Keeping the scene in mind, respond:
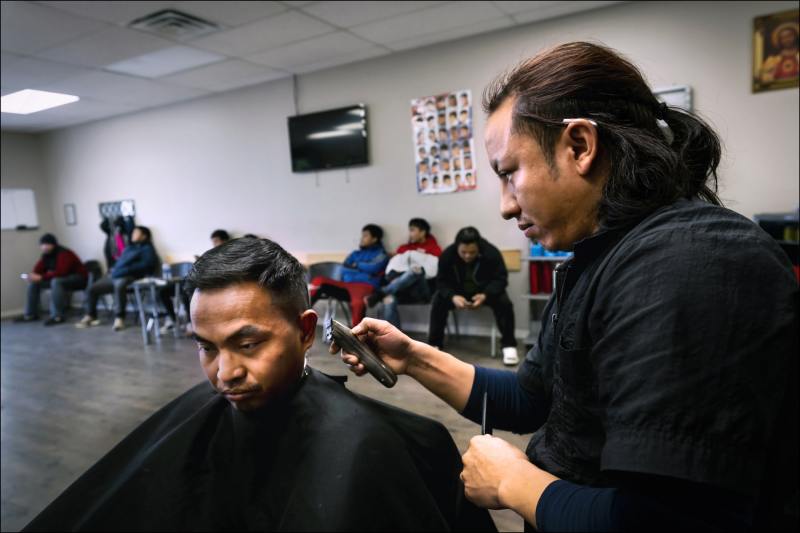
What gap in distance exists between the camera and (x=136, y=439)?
1.08 meters

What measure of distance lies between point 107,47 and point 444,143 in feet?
9.35

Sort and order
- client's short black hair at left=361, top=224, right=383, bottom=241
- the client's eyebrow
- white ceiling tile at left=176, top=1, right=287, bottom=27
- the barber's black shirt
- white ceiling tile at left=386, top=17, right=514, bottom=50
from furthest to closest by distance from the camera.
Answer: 1. client's short black hair at left=361, top=224, right=383, bottom=241
2. white ceiling tile at left=386, top=17, right=514, bottom=50
3. white ceiling tile at left=176, top=1, right=287, bottom=27
4. the client's eyebrow
5. the barber's black shirt

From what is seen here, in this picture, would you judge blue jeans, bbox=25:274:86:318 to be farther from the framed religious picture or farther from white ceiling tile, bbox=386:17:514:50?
the framed religious picture

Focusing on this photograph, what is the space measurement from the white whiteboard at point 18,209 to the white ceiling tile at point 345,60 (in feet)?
17.0

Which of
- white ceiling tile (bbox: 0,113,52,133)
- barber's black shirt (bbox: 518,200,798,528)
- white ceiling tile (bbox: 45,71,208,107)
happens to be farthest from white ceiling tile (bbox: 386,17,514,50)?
white ceiling tile (bbox: 0,113,52,133)

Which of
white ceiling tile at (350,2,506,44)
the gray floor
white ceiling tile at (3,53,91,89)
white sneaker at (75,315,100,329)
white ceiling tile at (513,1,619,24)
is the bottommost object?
the gray floor

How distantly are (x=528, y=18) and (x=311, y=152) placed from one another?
2389 millimetres

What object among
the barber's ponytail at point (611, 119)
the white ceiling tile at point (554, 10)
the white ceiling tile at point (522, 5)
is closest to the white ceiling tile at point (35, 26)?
the white ceiling tile at point (522, 5)

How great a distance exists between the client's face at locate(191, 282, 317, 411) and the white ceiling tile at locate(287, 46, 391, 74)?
3.94 metres

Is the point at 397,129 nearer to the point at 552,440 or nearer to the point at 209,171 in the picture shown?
the point at 209,171

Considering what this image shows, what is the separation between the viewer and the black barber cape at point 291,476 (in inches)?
32.4

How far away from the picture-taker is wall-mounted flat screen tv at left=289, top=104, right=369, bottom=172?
15.4 feet

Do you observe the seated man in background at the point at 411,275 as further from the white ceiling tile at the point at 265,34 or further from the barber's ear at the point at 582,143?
the white ceiling tile at the point at 265,34

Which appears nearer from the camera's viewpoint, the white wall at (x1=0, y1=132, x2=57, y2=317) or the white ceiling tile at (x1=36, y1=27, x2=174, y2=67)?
the white ceiling tile at (x1=36, y1=27, x2=174, y2=67)
